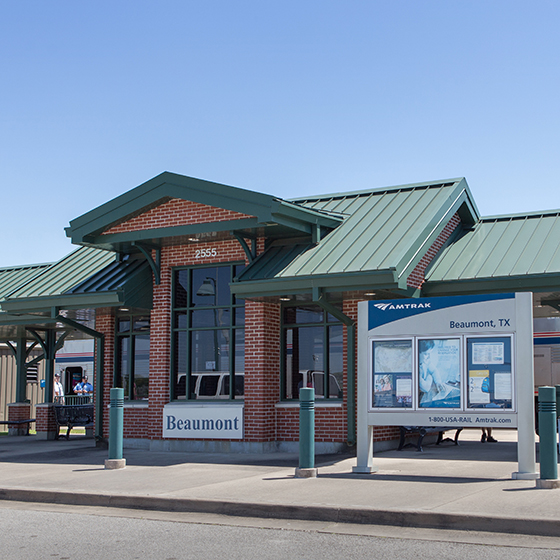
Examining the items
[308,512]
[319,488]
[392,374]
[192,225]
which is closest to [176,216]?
[192,225]

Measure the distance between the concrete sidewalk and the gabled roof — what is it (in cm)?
431

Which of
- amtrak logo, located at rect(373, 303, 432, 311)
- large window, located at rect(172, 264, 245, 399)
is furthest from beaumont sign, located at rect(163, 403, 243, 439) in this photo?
amtrak logo, located at rect(373, 303, 432, 311)

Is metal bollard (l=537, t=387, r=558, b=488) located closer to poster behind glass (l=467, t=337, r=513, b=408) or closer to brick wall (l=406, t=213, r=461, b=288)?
poster behind glass (l=467, t=337, r=513, b=408)

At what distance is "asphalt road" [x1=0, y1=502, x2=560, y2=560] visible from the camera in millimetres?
6855

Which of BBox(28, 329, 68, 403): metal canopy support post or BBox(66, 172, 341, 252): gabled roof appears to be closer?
BBox(66, 172, 341, 252): gabled roof

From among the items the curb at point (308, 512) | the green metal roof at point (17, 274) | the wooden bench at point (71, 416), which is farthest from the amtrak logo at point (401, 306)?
the green metal roof at point (17, 274)

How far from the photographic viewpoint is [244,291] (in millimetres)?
14172

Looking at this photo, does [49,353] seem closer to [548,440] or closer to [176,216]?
[176,216]

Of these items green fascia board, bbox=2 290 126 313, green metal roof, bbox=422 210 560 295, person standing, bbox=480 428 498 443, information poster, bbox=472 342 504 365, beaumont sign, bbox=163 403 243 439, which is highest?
green metal roof, bbox=422 210 560 295

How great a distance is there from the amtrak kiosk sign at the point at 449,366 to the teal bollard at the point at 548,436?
1.63 feet

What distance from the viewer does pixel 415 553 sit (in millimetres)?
6801

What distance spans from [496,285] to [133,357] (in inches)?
325

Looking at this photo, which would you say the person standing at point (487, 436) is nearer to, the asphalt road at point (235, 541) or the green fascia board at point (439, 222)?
the green fascia board at point (439, 222)

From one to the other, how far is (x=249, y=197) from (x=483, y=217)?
5803mm
